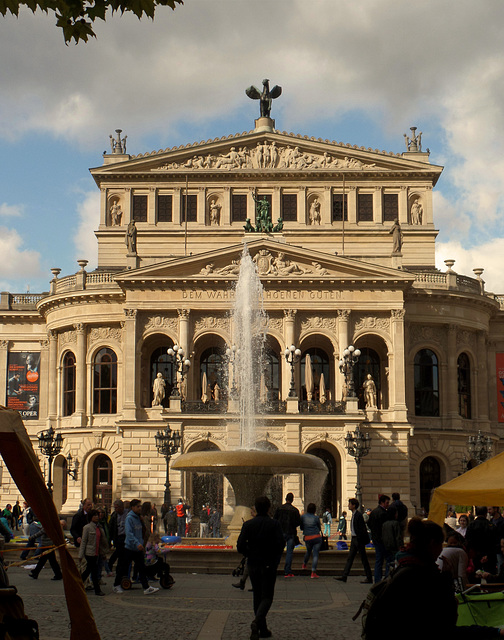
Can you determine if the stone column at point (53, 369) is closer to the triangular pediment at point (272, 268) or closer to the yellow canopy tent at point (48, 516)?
the triangular pediment at point (272, 268)

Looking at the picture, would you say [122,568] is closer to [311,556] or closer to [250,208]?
[311,556]

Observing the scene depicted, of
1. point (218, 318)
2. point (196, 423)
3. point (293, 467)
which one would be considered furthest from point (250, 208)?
point (293, 467)

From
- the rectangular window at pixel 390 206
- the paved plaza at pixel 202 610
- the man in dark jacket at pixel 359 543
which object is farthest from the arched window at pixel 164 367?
the man in dark jacket at pixel 359 543

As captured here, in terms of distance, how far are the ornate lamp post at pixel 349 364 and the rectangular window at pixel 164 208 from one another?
15406 millimetres

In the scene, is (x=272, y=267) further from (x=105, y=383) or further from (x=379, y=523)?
(x=379, y=523)

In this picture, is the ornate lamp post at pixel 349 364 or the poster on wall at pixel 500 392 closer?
the ornate lamp post at pixel 349 364

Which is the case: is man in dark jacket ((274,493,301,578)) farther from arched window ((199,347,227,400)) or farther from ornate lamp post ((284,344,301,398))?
arched window ((199,347,227,400))

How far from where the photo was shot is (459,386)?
49531 mm

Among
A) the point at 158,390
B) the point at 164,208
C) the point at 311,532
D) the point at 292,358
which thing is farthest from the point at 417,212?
the point at 311,532

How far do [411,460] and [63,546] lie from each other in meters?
39.9

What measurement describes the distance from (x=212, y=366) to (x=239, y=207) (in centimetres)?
964

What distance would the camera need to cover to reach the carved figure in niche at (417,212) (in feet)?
175

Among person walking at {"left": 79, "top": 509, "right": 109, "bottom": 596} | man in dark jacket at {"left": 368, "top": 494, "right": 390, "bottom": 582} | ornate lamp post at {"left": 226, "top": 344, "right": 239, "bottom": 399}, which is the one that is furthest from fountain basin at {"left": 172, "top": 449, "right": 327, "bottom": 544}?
ornate lamp post at {"left": 226, "top": 344, "right": 239, "bottom": 399}

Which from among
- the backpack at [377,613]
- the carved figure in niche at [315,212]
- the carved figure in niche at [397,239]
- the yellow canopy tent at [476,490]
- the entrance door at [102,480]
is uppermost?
the carved figure in niche at [315,212]
